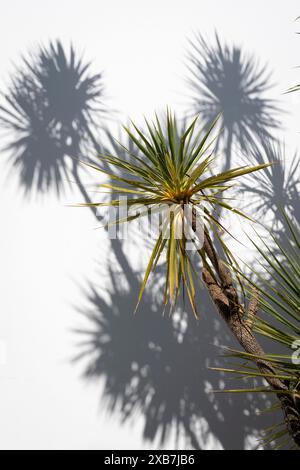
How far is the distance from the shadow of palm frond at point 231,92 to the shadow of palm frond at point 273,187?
0.35 ft

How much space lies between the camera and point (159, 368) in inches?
97.1

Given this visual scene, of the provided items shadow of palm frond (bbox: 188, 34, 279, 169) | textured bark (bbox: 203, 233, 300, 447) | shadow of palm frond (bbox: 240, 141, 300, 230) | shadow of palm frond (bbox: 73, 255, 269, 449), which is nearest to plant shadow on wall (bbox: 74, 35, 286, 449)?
shadow of palm frond (bbox: 73, 255, 269, 449)

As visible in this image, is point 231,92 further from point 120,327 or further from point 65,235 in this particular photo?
point 120,327

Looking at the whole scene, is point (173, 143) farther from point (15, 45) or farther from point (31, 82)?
point (15, 45)

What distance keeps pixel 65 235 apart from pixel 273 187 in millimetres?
1279

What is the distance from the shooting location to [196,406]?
245 cm

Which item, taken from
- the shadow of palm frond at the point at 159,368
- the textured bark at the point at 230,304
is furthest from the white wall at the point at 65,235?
the textured bark at the point at 230,304

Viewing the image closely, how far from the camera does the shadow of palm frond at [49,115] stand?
8.06 feet

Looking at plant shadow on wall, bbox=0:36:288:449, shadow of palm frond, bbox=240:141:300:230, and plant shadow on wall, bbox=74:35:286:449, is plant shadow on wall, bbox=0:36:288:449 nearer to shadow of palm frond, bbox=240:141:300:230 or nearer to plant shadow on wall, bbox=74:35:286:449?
plant shadow on wall, bbox=74:35:286:449

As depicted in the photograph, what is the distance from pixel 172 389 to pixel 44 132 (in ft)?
5.18

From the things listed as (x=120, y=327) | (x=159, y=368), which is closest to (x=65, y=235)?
(x=120, y=327)

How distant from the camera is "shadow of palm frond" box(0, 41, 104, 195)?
2457mm

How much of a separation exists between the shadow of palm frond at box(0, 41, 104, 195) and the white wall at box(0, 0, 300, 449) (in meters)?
0.07

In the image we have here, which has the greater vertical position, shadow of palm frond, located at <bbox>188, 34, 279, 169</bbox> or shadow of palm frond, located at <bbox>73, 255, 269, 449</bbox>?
shadow of palm frond, located at <bbox>188, 34, 279, 169</bbox>
